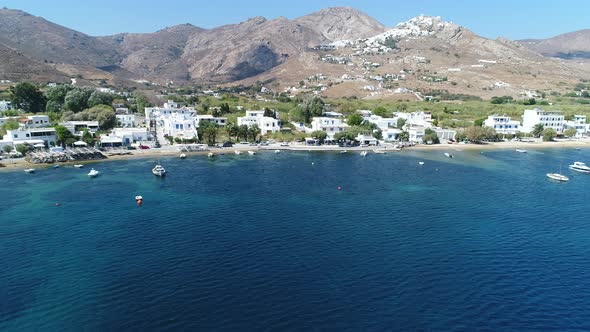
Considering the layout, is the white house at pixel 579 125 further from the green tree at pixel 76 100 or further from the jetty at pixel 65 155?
the green tree at pixel 76 100

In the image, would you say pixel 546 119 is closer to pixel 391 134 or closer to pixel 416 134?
pixel 416 134

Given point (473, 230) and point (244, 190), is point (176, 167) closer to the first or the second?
point (244, 190)

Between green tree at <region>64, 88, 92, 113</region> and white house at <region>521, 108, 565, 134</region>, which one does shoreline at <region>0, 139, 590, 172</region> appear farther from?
green tree at <region>64, 88, 92, 113</region>

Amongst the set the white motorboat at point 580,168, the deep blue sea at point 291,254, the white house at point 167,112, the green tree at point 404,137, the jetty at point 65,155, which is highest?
the white house at point 167,112

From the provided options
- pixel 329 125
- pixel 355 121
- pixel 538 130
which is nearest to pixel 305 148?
pixel 329 125

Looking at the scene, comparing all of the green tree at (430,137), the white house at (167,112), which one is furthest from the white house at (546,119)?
the white house at (167,112)

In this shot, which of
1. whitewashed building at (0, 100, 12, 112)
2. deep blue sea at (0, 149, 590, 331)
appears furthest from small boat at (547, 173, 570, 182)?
whitewashed building at (0, 100, 12, 112)
